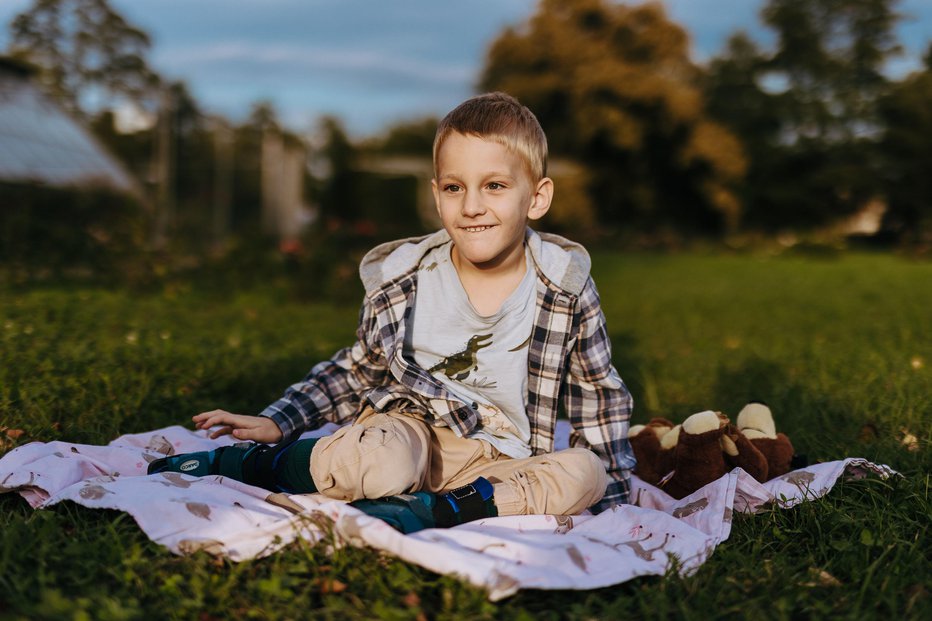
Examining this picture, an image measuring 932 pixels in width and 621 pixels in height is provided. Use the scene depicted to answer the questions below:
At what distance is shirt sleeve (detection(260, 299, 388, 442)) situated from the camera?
248cm

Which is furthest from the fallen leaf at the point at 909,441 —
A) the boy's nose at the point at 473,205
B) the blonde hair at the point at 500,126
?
the boy's nose at the point at 473,205

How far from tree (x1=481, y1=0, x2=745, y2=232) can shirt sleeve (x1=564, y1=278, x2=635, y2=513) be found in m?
19.4

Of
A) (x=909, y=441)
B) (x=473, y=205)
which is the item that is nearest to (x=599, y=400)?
(x=473, y=205)

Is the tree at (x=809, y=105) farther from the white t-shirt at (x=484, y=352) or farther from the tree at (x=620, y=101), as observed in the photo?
the white t-shirt at (x=484, y=352)

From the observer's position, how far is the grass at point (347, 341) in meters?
1.72

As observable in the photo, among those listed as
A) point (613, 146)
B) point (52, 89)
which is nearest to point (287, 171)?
point (52, 89)

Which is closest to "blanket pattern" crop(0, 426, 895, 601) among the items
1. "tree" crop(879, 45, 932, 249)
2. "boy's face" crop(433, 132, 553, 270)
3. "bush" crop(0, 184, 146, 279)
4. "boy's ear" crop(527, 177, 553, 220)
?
"boy's face" crop(433, 132, 553, 270)

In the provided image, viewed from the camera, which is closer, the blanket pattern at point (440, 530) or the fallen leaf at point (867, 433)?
the blanket pattern at point (440, 530)

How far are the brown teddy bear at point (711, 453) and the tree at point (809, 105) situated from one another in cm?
2732

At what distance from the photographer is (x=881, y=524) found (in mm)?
2158

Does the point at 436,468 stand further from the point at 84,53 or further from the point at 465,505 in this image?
the point at 84,53

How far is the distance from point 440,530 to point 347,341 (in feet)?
9.82

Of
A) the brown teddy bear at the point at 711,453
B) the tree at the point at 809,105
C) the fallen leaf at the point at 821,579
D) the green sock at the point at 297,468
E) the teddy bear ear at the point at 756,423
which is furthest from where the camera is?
the tree at the point at 809,105

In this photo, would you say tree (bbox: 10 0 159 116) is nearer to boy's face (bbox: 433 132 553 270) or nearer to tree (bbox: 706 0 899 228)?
boy's face (bbox: 433 132 553 270)
